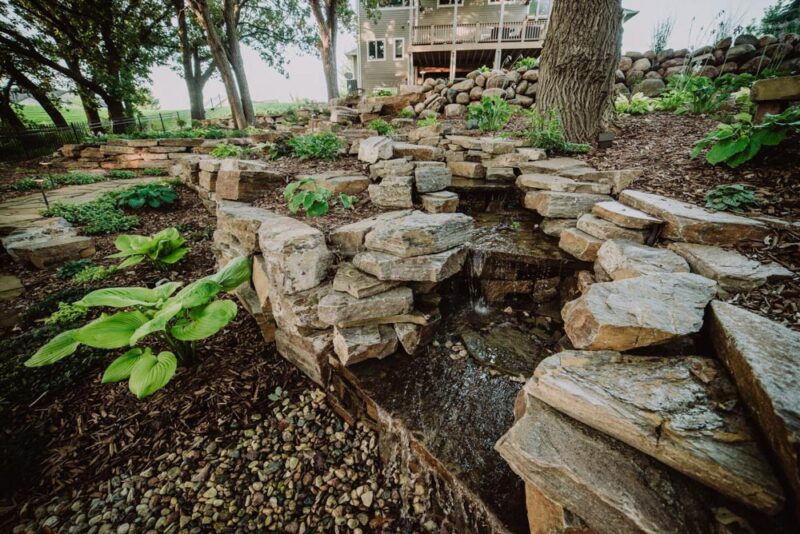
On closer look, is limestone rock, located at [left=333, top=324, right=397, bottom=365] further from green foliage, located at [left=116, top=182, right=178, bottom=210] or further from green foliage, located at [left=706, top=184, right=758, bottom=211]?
green foliage, located at [left=116, top=182, right=178, bottom=210]

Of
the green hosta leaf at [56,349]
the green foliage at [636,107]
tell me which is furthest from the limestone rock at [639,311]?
the green foliage at [636,107]

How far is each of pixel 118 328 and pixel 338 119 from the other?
798cm

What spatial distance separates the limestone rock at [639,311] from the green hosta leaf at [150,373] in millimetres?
2329

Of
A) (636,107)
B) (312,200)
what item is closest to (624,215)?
(312,200)

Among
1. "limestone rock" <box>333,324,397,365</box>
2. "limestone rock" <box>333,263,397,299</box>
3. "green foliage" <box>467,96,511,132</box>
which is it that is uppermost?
"green foliage" <box>467,96,511,132</box>

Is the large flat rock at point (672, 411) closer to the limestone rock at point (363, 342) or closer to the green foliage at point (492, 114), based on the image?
the limestone rock at point (363, 342)

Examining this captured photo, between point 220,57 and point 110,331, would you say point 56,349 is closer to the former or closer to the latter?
point 110,331

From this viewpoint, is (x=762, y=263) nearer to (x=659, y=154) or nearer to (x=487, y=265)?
(x=487, y=265)

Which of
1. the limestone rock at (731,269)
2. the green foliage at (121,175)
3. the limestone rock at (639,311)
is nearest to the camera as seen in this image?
the limestone rock at (639,311)

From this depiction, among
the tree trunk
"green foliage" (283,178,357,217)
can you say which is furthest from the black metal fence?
"green foliage" (283,178,357,217)

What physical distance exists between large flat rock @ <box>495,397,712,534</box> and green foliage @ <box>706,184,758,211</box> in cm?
224

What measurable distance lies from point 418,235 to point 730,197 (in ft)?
7.87

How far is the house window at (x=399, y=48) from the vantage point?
56.7 ft

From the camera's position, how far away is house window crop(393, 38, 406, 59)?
56.7 feet
